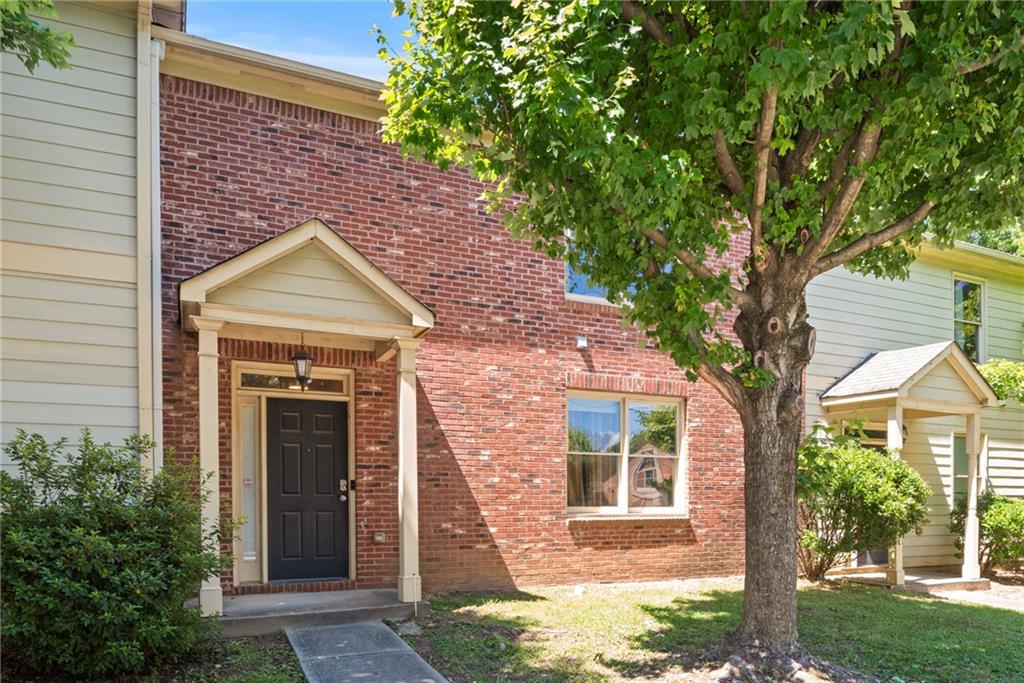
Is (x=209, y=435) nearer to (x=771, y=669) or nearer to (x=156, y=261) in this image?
(x=156, y=261)

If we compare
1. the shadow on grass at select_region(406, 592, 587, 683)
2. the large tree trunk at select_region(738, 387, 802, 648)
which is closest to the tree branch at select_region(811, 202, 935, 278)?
the large tree trunk at select_region(738, 387, 802, 648)

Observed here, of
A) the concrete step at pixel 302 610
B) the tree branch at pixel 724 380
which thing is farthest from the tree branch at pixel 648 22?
the concrete step at pixel 302 610

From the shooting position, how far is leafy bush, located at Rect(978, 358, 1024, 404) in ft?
45.2

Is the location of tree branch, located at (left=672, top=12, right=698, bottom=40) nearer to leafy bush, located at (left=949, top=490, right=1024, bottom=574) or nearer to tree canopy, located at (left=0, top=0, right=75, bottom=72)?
tree canopy, located at (left=0, top=0, right=75, bottom=72)

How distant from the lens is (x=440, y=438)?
9.21 meters

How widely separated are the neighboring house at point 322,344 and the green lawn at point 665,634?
0.86 m

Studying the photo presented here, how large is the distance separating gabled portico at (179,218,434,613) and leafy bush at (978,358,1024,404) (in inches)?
439

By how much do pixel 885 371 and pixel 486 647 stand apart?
8.42 metres

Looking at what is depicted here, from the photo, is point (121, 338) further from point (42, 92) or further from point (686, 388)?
point (686, 388)

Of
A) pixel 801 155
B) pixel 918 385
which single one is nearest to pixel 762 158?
pixel 801 155

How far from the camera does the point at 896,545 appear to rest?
1109 centimetres

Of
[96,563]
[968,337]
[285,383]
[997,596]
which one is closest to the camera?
[96,563]

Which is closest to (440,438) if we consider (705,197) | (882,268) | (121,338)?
(121,338)

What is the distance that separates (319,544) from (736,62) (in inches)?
251
